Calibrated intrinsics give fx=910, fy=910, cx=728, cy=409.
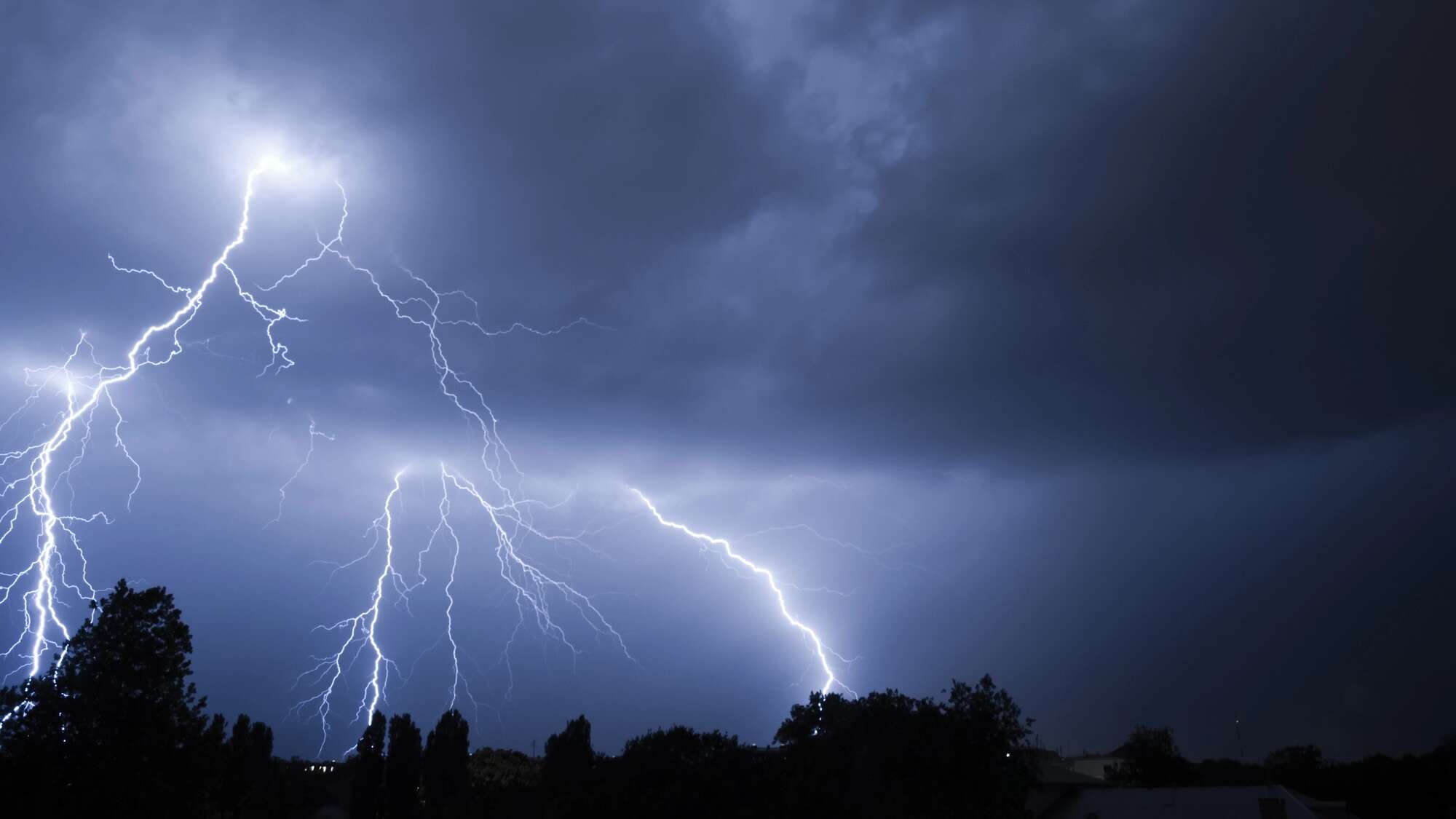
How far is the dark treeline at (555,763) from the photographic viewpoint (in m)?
15.1

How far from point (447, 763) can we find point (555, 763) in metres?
6.72

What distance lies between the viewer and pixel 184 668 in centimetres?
1655

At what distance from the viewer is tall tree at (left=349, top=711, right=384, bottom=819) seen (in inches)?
Result: 1526

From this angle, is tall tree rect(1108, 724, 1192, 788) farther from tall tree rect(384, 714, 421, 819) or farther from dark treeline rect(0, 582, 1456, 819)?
tall tree rect(384, 714, 421, 819)

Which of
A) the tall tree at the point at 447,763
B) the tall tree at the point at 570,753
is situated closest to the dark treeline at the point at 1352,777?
the tall tree at the point at 570,753

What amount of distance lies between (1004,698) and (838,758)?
4.16 meters

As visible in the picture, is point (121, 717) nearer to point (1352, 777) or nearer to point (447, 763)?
point (447, 763)

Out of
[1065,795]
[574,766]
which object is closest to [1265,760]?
[1065,795]

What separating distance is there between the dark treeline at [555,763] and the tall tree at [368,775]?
2.4 inches

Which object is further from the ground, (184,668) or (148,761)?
(184,668)

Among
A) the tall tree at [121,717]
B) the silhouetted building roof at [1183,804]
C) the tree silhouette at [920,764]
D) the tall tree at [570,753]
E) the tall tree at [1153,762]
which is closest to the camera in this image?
the tall tree at [121,717]

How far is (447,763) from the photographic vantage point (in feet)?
134

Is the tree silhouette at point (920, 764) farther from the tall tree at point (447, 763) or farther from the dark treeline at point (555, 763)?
the tall tree at point (447, 763)

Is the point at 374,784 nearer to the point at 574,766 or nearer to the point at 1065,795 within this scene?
the point at 574,766
